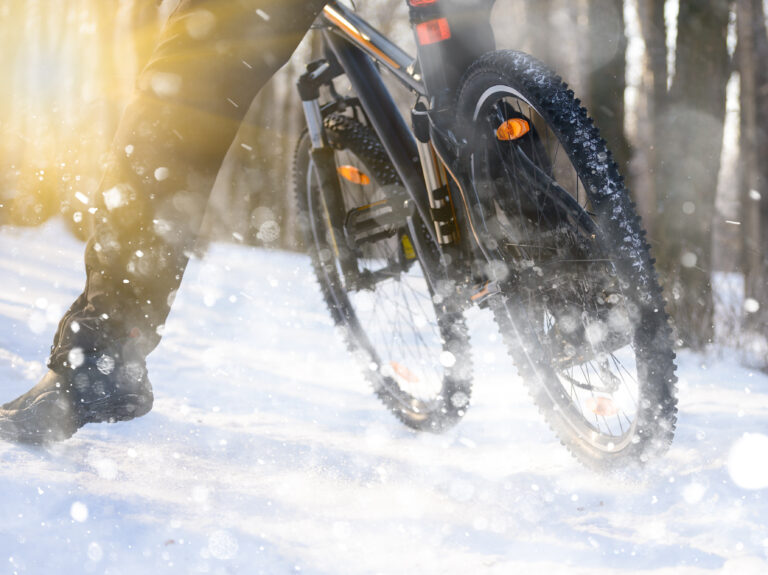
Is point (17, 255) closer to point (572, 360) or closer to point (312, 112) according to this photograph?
point (312, 112)

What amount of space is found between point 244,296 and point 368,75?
254cm

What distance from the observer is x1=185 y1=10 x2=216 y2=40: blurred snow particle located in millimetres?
1397

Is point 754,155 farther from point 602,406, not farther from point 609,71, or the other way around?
point 602,406

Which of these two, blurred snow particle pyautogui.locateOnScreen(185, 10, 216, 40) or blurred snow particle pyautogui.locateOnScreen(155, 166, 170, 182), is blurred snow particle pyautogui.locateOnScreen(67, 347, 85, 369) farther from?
blurred snow particle pyautogui.locateOnScreen(185, 10, 216, 40)

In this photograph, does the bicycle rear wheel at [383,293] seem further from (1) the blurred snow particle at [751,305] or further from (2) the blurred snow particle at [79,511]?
(1) the blurred snow particle at [751,305]

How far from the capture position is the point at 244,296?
4.13m

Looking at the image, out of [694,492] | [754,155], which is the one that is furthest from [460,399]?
[754,155]

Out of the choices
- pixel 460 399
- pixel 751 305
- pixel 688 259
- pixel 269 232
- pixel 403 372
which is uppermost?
pixel 460 399

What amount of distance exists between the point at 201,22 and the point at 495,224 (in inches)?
35.5

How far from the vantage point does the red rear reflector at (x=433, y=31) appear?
151 cm

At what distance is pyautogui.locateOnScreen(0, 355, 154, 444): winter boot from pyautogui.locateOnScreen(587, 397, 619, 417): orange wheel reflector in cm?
A: 123

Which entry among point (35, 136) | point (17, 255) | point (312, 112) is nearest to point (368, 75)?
point (312, 112)

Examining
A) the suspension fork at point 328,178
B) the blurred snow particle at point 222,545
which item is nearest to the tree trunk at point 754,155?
the suspension fork at point 328,178

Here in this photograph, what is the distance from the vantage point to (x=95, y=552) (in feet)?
3.75
